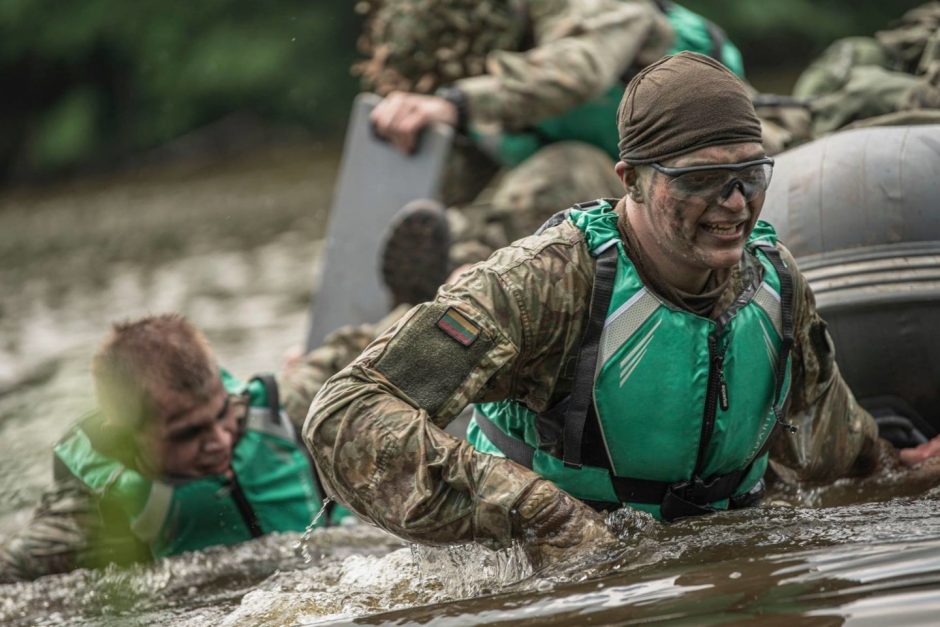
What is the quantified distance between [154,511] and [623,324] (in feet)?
7.45

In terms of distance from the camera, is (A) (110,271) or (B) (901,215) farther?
(A) (110,271)

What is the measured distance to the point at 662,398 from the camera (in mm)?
3119

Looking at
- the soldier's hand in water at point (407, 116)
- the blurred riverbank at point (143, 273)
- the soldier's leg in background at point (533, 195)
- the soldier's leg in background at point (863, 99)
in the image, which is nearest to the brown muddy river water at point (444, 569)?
the blurred riverbank at point (143, 273)

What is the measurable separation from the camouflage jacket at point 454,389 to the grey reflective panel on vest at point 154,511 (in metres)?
1.90

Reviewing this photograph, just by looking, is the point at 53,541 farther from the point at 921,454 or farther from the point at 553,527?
the point at 921,454

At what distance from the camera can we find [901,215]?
3988 millimetres

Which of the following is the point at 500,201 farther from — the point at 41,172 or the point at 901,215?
the point at 41,172

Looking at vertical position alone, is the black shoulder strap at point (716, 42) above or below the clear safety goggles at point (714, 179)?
above

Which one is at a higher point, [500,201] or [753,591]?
[500,201]

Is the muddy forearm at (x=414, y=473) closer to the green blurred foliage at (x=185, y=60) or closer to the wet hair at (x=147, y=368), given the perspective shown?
the wet hair at (x=147, y=368)

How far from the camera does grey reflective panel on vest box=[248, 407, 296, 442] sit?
16.0 ft

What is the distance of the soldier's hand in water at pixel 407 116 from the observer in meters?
5.75

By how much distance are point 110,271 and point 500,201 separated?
7267 millimetres

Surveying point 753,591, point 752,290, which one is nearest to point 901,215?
point 752,290
